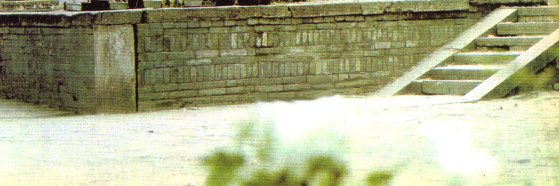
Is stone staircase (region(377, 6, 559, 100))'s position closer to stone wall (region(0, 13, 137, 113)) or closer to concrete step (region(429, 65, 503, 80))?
concrete step (region(429, 65, 503, 80))

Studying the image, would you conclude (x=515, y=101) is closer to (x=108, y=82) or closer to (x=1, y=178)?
(x=108, y=82)

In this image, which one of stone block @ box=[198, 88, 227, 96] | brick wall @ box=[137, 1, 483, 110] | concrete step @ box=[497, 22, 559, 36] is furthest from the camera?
concrete step @ box=[497, 22, 559, 36]

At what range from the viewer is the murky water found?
3.37m

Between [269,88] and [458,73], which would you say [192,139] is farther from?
[458,73]

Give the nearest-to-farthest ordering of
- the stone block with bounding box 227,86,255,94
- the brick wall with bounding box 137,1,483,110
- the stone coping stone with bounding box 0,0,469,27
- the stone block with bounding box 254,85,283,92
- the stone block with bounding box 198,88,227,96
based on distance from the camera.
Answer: the stone coping stone with bounding box 0,0,469,27
the brick wall with bounding box 137,1,483,110
the stone block with bounding box 198,88,227,96
the stone block with bounding box 227,86,255,94
the stone block with bounding box 254,85,283,92

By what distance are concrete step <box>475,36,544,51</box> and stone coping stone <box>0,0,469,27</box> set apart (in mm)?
567

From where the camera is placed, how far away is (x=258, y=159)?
0.80 meters

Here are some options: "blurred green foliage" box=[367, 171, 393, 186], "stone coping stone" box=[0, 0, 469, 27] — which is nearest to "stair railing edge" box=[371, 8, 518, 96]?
"stone coping stone" box=[0, 0, 469, 27]

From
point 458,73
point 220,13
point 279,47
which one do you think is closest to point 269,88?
point 279,47

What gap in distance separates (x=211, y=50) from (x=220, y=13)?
1.41 ft

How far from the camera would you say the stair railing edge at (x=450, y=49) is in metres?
8.94

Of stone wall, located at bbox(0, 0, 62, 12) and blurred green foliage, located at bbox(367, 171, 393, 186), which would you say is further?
stone wall, located at bbox(0, 0, 62, 12)

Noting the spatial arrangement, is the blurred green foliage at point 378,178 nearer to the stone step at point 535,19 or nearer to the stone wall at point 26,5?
the stone step at point 535,19

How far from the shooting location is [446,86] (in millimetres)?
8508
